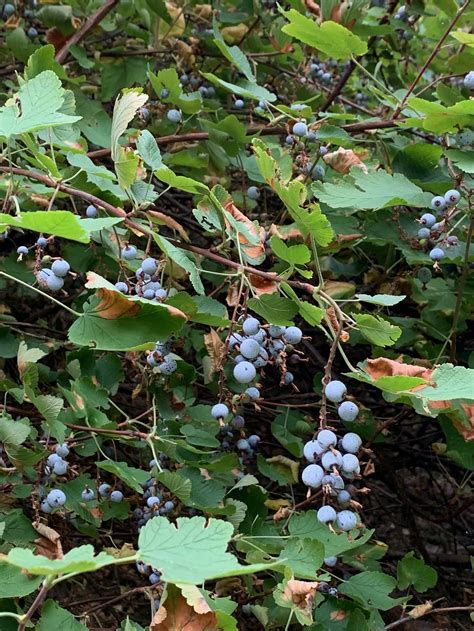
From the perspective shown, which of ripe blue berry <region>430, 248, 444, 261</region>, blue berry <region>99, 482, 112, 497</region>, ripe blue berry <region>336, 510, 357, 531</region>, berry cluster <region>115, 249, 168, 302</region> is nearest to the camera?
ripe blue berry <region>336, 510, 357, 531</region>

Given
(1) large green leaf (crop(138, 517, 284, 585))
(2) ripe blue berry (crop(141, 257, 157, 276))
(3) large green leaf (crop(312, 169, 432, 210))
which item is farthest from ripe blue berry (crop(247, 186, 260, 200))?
(1) large green leaf (crop(138, 517, 284, 585))

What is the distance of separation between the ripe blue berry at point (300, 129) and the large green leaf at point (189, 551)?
3.57 ft

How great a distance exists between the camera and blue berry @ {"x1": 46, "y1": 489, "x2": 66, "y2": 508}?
5.12 feet

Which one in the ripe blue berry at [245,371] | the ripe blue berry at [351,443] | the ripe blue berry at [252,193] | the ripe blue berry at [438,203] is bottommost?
the ripe blue berry at [252,193]

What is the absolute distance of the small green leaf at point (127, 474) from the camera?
142cm

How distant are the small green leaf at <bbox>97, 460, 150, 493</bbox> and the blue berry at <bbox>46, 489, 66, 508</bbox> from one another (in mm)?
146

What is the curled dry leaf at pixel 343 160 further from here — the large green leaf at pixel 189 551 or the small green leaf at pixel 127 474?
the large green leaf at pixel 189 551

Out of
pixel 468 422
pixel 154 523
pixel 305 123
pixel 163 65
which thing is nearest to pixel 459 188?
pixel 305 123

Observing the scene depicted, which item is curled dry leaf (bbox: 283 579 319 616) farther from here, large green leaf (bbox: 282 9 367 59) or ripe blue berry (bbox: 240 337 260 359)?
large green leaf (bbox: 282 9 367 59)

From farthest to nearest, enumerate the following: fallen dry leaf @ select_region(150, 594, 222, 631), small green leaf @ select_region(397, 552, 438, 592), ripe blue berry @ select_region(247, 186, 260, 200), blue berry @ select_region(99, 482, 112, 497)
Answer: ripe blue berry @ select_region(247, 186, 260, 200) < small green leaf @ select_region(397, 552, 438, 592) < blue berry @ select_region(99, 482, 112, 497) < fallen dry leaf @ select_region(150, 594, 222, 631)

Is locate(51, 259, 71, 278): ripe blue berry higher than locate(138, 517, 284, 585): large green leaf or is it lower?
lower

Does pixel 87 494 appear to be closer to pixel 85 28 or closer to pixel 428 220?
pixel 428 220

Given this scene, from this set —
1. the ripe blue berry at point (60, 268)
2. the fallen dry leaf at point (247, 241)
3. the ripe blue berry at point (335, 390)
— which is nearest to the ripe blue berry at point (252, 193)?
the fallen dry leaf at point (247, 241)

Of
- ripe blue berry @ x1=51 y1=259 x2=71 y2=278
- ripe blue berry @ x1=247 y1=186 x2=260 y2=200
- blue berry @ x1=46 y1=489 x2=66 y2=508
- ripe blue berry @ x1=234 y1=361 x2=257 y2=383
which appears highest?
ripe blue berry @ x1=51 y1=259 x2=71 y2=278
